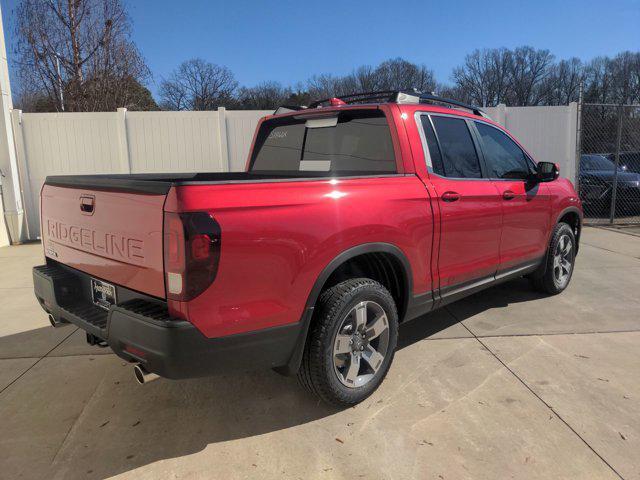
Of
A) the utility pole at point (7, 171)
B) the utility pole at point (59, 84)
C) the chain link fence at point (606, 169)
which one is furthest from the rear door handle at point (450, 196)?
the utility pole at point (59, 84)

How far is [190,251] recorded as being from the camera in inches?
81.2

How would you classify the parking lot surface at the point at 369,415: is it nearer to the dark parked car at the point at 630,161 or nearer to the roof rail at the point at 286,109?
the roof rail at the point at 286,109

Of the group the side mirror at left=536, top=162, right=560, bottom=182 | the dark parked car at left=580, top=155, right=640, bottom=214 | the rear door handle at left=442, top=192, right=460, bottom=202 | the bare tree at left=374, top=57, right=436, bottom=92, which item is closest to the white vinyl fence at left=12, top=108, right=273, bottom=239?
the side mirror at left=536, top=162, right=560, bottom=182

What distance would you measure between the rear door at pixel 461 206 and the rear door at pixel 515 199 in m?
0.17

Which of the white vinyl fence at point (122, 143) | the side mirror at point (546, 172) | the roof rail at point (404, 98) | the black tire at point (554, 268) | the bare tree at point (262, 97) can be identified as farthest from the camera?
the bare tree at point (262, 97)

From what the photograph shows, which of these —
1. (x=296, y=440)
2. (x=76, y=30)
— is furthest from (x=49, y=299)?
(x=76, y=30)

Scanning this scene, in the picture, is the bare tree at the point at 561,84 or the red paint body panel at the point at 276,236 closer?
the red paint body panel at the point at 276,236

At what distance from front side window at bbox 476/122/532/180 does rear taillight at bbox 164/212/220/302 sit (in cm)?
279

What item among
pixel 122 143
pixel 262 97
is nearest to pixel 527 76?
pixel 262 97

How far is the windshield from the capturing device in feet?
38.7

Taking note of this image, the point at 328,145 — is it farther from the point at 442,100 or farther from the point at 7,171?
the point at 7,171

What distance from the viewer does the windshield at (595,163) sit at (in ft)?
38.7

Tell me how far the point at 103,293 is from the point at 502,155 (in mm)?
3524

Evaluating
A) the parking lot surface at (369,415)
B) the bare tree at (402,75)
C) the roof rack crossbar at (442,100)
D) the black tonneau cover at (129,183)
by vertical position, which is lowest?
the parking lot surface at (369,415)
